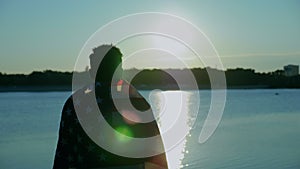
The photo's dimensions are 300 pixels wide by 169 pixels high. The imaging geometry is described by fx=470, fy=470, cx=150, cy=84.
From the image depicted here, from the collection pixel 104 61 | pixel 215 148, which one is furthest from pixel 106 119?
pixel 215 148

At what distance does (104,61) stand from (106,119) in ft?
1.09

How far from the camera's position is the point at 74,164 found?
109 inches

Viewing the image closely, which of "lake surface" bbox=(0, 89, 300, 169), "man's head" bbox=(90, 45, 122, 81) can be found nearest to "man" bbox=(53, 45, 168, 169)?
"man's head" bbox=(90, 45, 122, 81)

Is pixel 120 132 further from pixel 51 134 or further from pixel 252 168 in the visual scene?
pixel 51 134

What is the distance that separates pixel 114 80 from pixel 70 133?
1.36 ft

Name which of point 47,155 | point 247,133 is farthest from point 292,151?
point 47,155

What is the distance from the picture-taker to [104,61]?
2.60 meters

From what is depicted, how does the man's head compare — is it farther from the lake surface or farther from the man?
the lake surface

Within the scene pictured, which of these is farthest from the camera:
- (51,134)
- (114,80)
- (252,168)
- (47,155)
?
(51,134)

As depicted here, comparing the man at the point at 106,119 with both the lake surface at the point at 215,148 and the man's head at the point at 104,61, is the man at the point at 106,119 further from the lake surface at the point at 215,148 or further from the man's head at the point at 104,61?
the lake surface at the point at 215,148

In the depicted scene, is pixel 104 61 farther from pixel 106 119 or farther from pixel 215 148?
pixel 215 148

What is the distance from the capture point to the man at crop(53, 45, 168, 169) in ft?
8.57

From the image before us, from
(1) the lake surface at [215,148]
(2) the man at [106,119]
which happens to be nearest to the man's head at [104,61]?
(2) the man at [106,119]

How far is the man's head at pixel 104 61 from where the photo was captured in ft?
8.51
